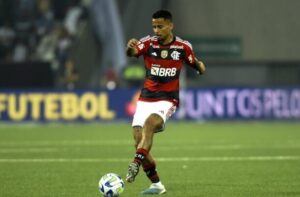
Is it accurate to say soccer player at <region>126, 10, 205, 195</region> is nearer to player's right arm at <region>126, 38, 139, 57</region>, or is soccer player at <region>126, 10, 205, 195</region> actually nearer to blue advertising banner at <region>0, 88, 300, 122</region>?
player's right arm at <region>126, 38, 139, 57</region>

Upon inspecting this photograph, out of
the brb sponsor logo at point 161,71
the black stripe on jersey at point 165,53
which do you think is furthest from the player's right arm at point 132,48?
the brb sponsor logo at point 161,71

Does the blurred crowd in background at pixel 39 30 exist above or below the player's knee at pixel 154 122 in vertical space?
above

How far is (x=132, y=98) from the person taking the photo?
93.5 ft

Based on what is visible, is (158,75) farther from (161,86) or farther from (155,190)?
(155,190)

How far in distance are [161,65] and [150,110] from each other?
2.02ft

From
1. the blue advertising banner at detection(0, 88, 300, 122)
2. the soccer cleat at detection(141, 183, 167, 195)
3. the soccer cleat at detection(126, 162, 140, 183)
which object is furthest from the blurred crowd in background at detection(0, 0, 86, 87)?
the soccer cleat at detection(126, 162, 140, 183)

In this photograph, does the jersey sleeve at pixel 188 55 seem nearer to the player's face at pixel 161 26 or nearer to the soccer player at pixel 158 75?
the soccer player at pixel 158 75

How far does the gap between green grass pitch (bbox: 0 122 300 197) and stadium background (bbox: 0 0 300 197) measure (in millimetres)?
25

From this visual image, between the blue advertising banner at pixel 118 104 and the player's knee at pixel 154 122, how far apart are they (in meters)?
17.4

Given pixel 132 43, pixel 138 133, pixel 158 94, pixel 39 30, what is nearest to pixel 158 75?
pixel 158 94

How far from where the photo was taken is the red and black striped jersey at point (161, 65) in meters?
11.2

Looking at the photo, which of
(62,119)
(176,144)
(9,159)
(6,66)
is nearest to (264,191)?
(9,159)

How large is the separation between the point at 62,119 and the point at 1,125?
1.96 m

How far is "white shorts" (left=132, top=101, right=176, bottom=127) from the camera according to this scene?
11000 mm
